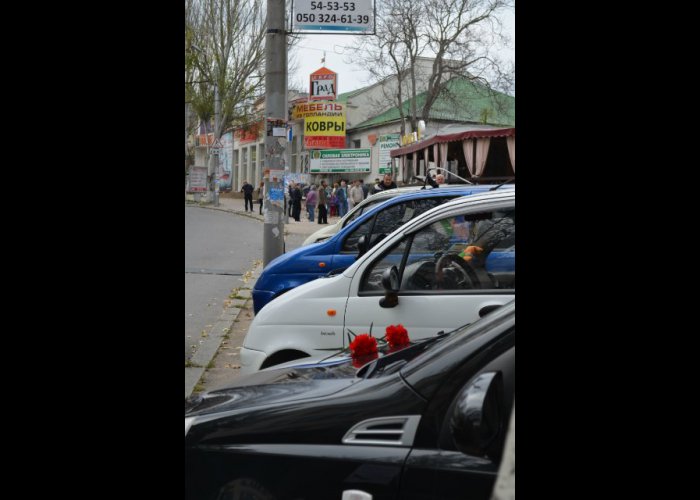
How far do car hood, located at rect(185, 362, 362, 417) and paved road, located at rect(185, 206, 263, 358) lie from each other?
95 centimetres

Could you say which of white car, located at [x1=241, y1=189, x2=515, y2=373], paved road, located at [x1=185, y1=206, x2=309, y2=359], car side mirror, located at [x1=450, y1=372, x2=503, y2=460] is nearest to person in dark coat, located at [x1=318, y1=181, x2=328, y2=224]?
paved road, located at [x1=185, y1=206, x2=309, y2=359]

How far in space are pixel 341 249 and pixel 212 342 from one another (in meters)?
1.86

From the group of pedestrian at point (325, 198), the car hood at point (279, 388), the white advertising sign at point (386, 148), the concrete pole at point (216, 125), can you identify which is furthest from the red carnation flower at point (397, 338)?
the concrete pole at point (216, 125)

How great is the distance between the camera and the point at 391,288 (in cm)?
516

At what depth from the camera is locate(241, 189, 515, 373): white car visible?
506 centimetres

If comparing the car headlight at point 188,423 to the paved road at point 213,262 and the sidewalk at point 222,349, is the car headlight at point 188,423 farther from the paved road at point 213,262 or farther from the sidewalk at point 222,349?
the sidewalk at point 222,349

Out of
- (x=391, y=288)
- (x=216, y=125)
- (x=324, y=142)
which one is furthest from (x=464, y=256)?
(x=216, y=125)

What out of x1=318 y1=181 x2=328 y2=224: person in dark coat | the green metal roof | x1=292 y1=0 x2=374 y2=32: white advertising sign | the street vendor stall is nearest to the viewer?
x1=292 y1=0 x2=374 y2=32: white advertising sign

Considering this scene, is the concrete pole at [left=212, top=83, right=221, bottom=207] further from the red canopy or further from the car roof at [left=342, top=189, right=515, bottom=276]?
the car roof at [left=342, top=189, right=515, bottom=276]

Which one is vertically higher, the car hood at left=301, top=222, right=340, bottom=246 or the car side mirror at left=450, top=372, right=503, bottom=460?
the car hood at left=301, top=222, right=340, bottom=246
